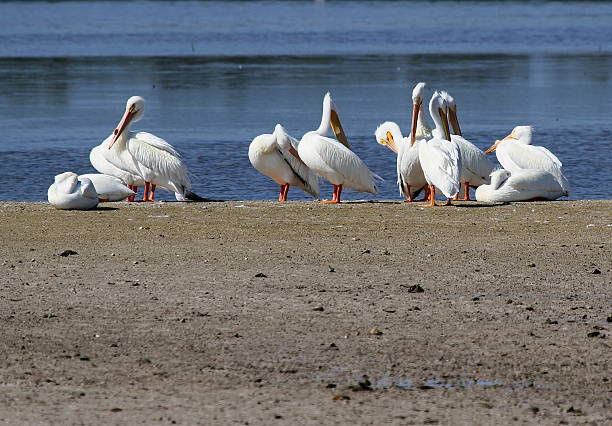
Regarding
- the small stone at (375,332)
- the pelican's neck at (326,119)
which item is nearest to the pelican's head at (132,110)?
the pelican's neck at (326,119)

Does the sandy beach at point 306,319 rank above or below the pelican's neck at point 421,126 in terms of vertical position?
below

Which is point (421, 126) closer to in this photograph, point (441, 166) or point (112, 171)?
point (441, 166)

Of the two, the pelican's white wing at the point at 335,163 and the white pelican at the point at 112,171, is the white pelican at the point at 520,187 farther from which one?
the white pelican at the point at 112,171

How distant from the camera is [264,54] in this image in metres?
34.4

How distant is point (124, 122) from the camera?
12.8 meters

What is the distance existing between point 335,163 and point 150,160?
1.84 m

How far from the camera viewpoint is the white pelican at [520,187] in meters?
11.0

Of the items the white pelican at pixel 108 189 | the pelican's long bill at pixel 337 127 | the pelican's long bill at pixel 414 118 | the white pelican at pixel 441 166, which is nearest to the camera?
the white pelican at pixel 441 166

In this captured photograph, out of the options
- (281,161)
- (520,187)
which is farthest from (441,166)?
(281,161)

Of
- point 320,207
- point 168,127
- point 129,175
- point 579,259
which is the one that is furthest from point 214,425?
point 168,127

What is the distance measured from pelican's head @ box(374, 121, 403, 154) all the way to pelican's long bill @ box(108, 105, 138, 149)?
2.58m

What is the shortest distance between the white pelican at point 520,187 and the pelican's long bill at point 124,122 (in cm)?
373

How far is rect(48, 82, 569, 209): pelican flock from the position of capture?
1105cm

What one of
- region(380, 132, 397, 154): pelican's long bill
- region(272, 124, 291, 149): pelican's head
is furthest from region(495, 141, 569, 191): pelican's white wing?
region(272, 124, 291, 149): pelican's head
